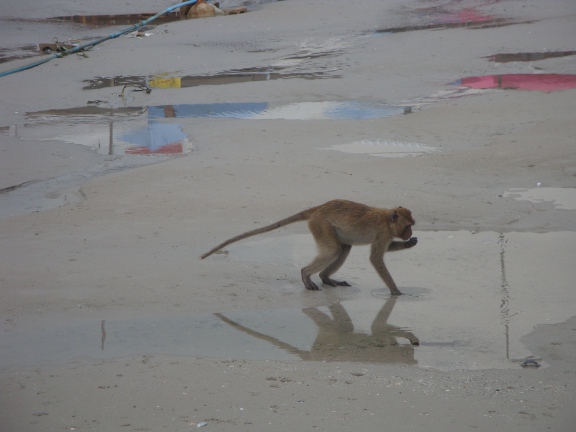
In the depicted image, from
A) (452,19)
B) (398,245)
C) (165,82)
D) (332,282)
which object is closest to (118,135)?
(165,82)

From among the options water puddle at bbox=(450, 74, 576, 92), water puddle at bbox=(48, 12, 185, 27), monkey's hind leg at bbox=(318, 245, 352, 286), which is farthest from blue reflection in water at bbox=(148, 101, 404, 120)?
water puddle at bbox=(48, 12, 185, 27)

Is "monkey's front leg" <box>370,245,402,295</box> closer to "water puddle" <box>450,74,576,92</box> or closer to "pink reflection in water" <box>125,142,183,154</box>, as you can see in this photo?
"pink reflection in water" <box>125,142,183,154</box>

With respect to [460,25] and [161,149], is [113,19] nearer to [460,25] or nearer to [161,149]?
[460,25]

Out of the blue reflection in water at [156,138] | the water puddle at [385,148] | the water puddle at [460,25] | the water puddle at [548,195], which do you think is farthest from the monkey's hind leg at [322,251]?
the water puddle at [460,25]

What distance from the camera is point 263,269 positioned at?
28.3 feet

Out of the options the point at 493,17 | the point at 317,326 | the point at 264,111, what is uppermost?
the point at 493,17

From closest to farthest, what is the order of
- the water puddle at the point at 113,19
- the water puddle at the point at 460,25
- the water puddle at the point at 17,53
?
the water puddle at the point at 460,25 < the water puddle at the point at 17,53 < the water puddle at the point at 113,19

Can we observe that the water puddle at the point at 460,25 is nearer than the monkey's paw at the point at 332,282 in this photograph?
No

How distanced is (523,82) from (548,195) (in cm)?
623

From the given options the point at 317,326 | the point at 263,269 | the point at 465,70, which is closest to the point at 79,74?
the point at 465,70

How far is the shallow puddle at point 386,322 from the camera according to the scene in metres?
6.68

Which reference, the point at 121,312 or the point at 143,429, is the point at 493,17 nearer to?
the point at 121,312

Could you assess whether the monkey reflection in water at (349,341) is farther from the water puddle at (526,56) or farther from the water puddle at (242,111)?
the water puddle at (526,56)

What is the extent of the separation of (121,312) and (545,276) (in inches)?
154
